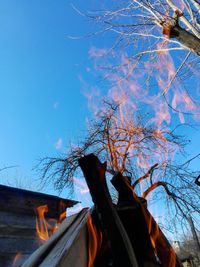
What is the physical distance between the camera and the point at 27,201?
712cm

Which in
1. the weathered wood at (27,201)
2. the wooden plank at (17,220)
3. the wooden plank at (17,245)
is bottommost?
the wooden plank at (17,245)

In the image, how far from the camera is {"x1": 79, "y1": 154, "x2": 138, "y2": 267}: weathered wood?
184cm

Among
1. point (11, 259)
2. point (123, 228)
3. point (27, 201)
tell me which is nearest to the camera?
point (123, 228)

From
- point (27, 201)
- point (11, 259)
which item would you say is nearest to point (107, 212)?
point (11, 259)

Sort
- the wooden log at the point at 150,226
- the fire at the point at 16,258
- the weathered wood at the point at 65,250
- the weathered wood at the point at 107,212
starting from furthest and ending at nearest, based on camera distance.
Result: 1. the fire at the point at 16,258
2. the wooden log at the point at 150,226
3. the weathered wood at the point at 107,212
4. the weathered wood at the point at 65,250

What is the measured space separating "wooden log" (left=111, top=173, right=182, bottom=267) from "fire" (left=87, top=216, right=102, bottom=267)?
1.10 ft

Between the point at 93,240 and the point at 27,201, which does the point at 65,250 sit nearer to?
the point at 93,240

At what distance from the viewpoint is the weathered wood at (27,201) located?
6.66 meters

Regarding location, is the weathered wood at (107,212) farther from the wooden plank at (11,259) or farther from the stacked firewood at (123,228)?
the wooden plank at (11,259)

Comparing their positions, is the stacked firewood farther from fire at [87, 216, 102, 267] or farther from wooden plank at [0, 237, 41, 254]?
wooden plank at [0, 237, 41, 254]

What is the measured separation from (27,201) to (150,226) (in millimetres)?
5530

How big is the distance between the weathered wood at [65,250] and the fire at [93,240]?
0.05 meters

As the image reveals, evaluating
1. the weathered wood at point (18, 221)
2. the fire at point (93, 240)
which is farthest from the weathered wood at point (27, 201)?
the fire at point (93, 240)

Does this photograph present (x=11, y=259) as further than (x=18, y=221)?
No
